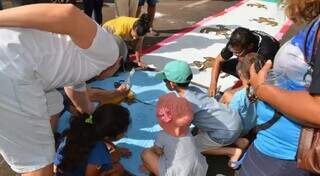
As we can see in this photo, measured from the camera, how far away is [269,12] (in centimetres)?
641

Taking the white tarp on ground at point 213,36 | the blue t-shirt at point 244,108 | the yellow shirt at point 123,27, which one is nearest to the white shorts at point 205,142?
the blue t-shirt at point 244,108

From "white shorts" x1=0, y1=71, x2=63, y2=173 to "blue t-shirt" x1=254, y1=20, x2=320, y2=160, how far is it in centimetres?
94

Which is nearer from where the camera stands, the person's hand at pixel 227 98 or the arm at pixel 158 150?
the arm at pixel 158 150

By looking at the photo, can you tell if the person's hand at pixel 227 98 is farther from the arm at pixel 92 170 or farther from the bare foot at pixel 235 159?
the arm at pixel 92 170

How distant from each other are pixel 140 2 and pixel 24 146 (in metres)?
3.55

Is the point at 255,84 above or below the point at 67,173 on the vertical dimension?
above

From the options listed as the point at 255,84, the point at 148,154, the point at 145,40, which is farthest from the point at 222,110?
the point at 145,40

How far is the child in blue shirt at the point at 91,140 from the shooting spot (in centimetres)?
235

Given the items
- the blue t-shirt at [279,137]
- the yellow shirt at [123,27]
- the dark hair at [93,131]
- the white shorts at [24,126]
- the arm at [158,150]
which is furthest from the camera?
the yellow shirt at [123,27]

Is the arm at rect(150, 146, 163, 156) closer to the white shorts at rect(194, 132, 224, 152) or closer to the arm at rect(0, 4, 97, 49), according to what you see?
the white shorts at rect(194, 132, 224, 152)

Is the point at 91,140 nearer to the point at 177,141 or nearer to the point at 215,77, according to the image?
the point at 177,141

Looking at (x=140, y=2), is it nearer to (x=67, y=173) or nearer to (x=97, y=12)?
(x=97, y=12)

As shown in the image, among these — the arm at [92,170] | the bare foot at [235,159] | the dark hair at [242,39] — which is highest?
the dark hair at [242,39]

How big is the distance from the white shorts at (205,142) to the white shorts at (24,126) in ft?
3.92
